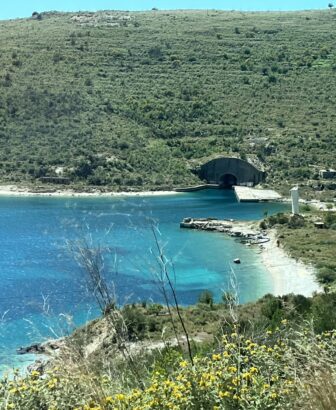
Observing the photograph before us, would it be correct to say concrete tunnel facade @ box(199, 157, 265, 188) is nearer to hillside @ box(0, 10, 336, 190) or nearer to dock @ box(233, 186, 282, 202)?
hillside @ box(0, 10, 336, 190)

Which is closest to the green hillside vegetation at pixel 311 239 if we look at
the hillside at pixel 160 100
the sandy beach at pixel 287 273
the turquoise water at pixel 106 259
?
the sandy beach at pixel 287 273

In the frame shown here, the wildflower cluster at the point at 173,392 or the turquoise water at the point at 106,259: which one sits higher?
the wildflower cluster at the point at 173,392

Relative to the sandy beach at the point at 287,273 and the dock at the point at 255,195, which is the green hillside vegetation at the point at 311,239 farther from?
the dock at the point at 255,195

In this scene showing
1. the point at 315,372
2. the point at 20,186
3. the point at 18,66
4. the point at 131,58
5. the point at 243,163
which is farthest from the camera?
the point at 131,58

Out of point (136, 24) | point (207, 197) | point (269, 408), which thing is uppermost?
point (136, 24)

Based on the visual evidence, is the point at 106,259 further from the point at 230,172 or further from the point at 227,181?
the point at 227,181

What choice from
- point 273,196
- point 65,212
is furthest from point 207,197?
point 65,212

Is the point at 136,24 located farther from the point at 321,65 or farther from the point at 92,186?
the point at 92,186
